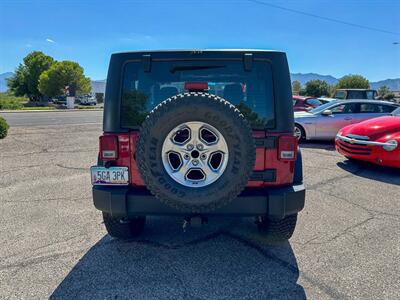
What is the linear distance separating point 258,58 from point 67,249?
2.76m

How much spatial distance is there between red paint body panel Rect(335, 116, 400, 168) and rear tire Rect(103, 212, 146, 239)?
5.00 m

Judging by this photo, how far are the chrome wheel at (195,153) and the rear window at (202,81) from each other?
459mm

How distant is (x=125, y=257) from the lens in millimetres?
2918

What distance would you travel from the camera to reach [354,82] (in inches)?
2141

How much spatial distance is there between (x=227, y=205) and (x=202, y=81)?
1.15 metres

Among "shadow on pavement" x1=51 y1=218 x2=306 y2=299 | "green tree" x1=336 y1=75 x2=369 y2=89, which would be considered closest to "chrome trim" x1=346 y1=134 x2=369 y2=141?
"shadow on pavement" x1=51 y1=218 x2=306 y2=299

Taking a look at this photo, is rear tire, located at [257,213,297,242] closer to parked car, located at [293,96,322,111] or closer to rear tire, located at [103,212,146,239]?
rear tire, located at [103,212,146,239]

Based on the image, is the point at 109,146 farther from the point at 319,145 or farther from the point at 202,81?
the point at 319,145

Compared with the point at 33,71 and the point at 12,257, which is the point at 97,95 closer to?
the point at 33,71

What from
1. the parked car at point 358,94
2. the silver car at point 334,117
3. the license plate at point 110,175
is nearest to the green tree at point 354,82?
the parked car at point 358,94

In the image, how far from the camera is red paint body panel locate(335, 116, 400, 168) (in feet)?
18.7

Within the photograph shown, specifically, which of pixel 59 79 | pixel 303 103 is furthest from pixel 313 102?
pixel 59 79

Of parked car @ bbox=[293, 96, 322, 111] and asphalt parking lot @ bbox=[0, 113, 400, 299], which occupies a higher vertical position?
parked car @ bbox=[293, 96, 322, 111]

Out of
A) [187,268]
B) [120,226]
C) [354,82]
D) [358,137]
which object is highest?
[354,82]
